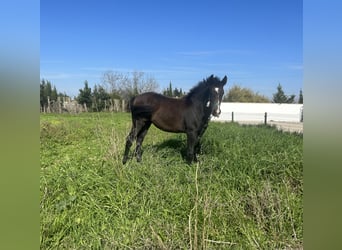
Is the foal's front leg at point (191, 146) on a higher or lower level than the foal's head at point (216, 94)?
lower

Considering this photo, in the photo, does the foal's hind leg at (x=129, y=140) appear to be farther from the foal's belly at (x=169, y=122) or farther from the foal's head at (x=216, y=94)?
the foal's head at (x=216, y=94)

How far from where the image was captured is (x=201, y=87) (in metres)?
4.75

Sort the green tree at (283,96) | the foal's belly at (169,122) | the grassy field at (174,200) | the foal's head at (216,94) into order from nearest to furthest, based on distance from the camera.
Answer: the green tree at (283,96), the grassy field at (174,200), the foal's head at (216,94), the foal's belly at (169,122)

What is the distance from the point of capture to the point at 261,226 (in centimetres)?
224

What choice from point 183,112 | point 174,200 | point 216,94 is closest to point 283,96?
point 174,200

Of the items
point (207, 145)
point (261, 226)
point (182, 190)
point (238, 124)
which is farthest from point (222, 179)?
point (238, 124)

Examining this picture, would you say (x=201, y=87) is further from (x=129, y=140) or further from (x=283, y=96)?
(x=283, y=96)

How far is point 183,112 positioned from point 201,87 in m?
0.55

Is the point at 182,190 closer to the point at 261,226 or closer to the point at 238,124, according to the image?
the point at 261,226

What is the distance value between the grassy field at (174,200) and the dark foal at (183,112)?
1.29 feet

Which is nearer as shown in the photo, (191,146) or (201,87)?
(191,146)

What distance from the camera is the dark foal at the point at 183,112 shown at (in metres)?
4.48

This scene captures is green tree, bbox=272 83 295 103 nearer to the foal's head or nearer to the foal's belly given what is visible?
the foal's head

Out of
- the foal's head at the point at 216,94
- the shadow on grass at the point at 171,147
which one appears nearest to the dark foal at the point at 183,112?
the foal's head at the point at 216,94
